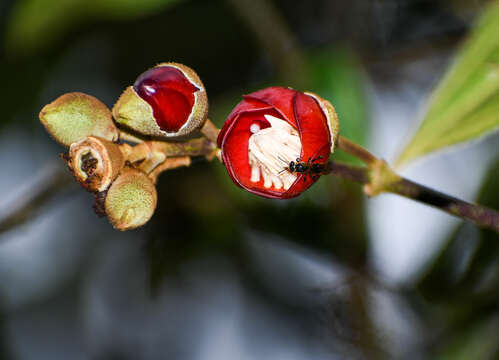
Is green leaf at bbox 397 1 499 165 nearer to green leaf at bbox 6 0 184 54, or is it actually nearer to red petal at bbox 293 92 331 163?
red petal at bbox 293 92 331 163

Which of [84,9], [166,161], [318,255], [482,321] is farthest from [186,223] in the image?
[166,161]

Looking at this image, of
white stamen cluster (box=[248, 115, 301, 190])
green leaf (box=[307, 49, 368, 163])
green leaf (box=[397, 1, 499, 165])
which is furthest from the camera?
green leaf (box=[307, 49, 368, 163])

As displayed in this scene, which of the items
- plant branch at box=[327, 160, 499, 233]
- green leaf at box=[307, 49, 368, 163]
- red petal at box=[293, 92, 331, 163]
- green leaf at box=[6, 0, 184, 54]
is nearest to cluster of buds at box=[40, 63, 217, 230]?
red petal at box=[293, 92, 331, 163]

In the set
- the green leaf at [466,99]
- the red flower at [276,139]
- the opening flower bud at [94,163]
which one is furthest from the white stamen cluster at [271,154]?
the green leaf at [466,99]

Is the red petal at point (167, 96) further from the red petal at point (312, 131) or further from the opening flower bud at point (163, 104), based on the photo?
the red petal at point (312, 131)

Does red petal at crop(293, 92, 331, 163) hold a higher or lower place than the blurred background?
higher

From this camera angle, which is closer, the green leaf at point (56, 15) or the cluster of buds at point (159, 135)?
the cluster of buds at point (159, 135)
